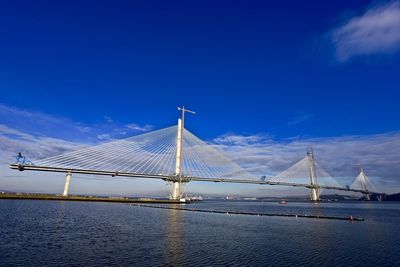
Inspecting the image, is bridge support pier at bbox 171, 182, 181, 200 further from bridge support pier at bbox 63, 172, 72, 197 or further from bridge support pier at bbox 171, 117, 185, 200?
bridge support pier at bbox 63, 172, 72, 197

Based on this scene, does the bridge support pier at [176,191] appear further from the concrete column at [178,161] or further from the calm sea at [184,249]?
the calm sea at [184,249]

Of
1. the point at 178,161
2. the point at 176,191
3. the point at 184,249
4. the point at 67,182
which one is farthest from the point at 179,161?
the point at 184,249

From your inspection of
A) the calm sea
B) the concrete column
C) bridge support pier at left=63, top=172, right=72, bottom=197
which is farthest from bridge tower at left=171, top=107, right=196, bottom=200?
the calm sea

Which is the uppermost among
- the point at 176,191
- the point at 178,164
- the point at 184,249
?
the point at 178,164

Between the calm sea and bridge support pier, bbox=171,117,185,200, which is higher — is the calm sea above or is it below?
below

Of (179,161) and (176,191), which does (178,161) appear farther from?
(176,191)

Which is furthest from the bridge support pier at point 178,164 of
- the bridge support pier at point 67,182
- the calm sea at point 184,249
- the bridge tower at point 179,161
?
the calm sea at point 184,249

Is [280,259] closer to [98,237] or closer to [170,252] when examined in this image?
[170,252]

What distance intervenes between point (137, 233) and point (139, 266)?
15.3 metres

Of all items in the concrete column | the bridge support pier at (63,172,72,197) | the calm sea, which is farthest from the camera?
the concrete column

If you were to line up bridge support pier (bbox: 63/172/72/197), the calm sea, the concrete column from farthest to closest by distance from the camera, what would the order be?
the concrete column → bridge support pier (bbox: 63/172/72/197) → the calm sea

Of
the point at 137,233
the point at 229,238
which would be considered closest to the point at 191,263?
the point at 229,238

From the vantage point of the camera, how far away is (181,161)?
101125 millimetres

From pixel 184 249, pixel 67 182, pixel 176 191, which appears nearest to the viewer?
pixel 184 249
